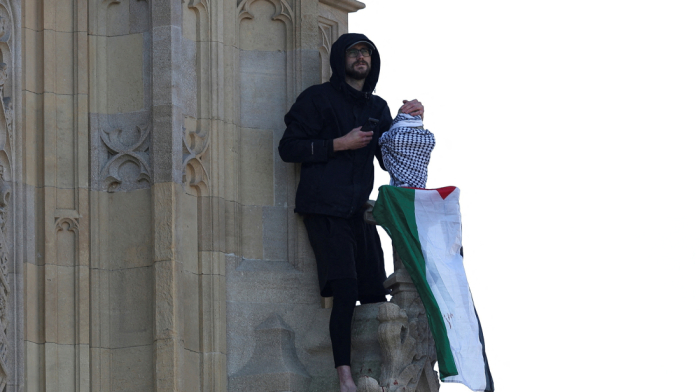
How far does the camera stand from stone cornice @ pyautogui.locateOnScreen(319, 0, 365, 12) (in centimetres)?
1456

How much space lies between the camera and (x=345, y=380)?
1306 centimetres

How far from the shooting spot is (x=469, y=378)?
12.9 m

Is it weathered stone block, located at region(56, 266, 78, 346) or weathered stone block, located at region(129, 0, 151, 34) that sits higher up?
weathered stone block, located at region(129, 0, 151, 34)

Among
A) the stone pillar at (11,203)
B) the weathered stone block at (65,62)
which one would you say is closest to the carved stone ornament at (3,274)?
the stone pillar at (11,203)

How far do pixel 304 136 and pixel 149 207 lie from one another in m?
1.40

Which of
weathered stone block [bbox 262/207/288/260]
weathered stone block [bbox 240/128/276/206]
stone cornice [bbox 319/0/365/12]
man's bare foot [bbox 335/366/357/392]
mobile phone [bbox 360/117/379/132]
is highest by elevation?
stone cornice [bbox 319/0/365/12]

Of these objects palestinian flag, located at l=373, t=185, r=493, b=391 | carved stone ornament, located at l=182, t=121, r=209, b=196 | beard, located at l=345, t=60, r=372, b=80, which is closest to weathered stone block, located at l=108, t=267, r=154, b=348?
carved stone ornament, located at l=182, t=121, r=209, b=196

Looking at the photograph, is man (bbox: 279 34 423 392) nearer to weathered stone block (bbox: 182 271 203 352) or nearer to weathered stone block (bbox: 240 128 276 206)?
weathered stone block (bbox: 240 128 276 206)

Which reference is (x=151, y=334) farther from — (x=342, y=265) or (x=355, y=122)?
(x=355, y=122)

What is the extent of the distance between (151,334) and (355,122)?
96.6 inches

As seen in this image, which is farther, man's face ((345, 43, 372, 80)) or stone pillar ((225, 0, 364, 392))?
man's face ((345, 43, 372, 80))

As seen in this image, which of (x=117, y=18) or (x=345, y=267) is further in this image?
(x=117, y=18)

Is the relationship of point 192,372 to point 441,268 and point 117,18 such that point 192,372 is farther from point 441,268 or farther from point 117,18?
point 117,18

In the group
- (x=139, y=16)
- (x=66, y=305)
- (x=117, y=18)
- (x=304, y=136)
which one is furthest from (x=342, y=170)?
(x=66, y=305)
